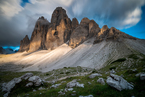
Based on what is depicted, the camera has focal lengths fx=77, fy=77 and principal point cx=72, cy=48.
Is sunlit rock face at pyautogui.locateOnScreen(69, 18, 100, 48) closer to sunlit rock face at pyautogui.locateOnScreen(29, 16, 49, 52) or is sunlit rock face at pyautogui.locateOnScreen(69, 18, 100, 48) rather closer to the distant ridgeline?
the distant ridgeline

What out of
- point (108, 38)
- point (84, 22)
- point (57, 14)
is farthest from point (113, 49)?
point (57, 14)

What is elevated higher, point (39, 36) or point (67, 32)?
point (39, 36)

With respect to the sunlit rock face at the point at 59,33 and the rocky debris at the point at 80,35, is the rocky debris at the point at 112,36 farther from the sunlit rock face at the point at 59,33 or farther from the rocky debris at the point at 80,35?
the sunlit rock face at the point at 59,33

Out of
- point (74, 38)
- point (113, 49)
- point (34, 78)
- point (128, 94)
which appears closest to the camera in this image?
point (128, 94)

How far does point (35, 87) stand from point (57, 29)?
128 metres

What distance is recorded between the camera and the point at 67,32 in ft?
441

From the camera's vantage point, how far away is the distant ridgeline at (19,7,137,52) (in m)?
70.4

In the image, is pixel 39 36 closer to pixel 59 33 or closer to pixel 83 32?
pixel 59 33

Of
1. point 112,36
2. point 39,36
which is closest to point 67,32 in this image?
point 39,36

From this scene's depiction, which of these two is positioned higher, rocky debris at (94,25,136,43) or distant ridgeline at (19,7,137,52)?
distant ridgeline at (19,7,137,52)

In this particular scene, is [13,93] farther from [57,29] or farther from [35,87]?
[57,29]

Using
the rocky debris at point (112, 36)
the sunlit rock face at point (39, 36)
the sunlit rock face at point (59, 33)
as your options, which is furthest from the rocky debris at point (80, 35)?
the sunlit rock face at point (39, 36)

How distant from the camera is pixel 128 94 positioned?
7539mm

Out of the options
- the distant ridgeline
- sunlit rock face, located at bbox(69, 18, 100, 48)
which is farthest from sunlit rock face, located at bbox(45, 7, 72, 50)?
sunlit rock face, located at bbox(69, 18, 100, 48)
